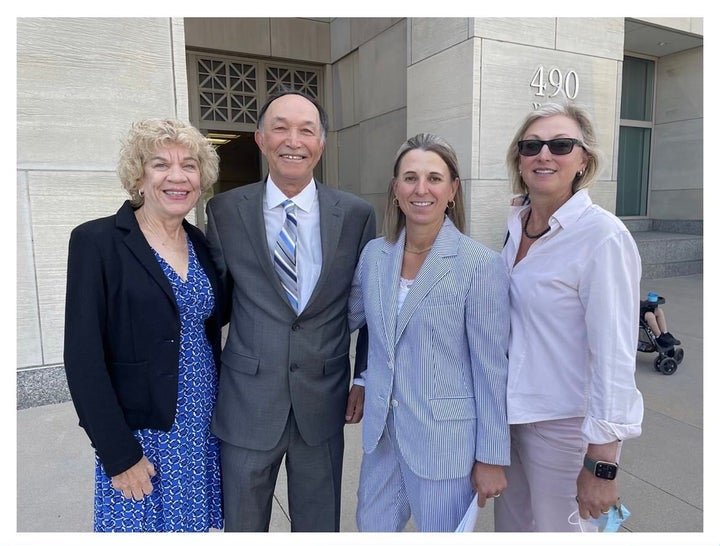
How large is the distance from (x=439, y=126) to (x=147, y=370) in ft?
19.5

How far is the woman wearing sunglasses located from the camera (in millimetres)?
1680

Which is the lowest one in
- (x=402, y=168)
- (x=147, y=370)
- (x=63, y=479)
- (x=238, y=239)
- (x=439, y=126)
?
(x=63, y=479)

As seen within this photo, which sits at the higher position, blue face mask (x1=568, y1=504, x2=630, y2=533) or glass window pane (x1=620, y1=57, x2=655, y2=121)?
glass window pane (x1=620, y1=57, x2=655, y2=121)

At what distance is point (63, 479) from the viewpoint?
3283mm

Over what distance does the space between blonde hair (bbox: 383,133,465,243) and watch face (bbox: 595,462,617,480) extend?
1.02 meters

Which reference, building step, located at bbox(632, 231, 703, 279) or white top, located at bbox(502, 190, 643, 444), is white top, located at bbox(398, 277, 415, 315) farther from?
building step, located at bbox(632, 231, 703, 279)

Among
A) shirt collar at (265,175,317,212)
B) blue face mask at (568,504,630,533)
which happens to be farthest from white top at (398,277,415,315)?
blue face mask at (568,504,630,533)

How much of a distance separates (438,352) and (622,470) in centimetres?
245

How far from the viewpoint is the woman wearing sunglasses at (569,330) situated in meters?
1.68

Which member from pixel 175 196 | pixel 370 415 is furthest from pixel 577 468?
pixel 175 196

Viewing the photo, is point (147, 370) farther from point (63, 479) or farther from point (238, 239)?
point (63, 479)

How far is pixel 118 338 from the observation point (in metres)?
1.87

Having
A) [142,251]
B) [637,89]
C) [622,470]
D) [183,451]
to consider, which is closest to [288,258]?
[142,251]

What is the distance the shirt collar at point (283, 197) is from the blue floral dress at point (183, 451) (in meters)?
0.41
